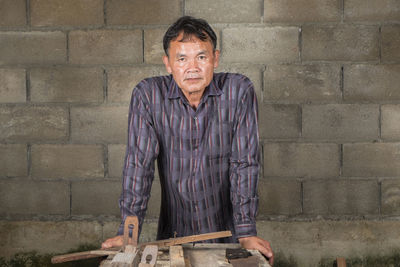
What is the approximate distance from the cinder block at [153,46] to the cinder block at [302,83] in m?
0.72

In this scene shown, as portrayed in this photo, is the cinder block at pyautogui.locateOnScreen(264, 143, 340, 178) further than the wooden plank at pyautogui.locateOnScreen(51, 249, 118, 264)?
Yes

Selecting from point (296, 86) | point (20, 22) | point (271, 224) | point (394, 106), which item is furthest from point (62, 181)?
point (394, 106)

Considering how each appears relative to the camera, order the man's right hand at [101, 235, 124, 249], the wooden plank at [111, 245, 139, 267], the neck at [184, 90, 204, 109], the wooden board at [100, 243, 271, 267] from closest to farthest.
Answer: the wooden plank at [111, 245, 139, 267] < the wooden board at [100, 243, 271, 267] < the man's right hand at [101, 235, 124, 249] < the neck at [184, 90, 204, 109]

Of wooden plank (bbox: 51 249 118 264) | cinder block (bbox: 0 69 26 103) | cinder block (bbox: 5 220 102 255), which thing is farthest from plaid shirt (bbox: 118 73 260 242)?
cinder block (bbox: 0 69 26 103)

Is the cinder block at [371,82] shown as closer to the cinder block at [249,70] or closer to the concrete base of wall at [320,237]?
the cinder block at [249,70]

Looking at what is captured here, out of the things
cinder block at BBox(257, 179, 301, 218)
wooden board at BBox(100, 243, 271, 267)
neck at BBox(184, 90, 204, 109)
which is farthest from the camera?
cinder block at BBox(257, 179, 301, 218)

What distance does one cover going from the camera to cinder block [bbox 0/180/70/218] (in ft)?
10.1

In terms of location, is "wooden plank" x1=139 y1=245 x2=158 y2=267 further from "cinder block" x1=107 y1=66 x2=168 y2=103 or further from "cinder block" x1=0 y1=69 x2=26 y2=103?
"cinder block" x1=0 y1=69 x2=26 y2=103

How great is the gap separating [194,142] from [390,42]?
1.78 metres

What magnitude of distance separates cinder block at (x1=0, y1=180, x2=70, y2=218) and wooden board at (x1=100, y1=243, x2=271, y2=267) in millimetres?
1811

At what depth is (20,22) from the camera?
118 inches

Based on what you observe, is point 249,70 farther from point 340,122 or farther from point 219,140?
point 219,140

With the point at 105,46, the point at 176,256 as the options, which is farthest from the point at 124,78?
the point at 176,256

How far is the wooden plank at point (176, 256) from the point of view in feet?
4.13
